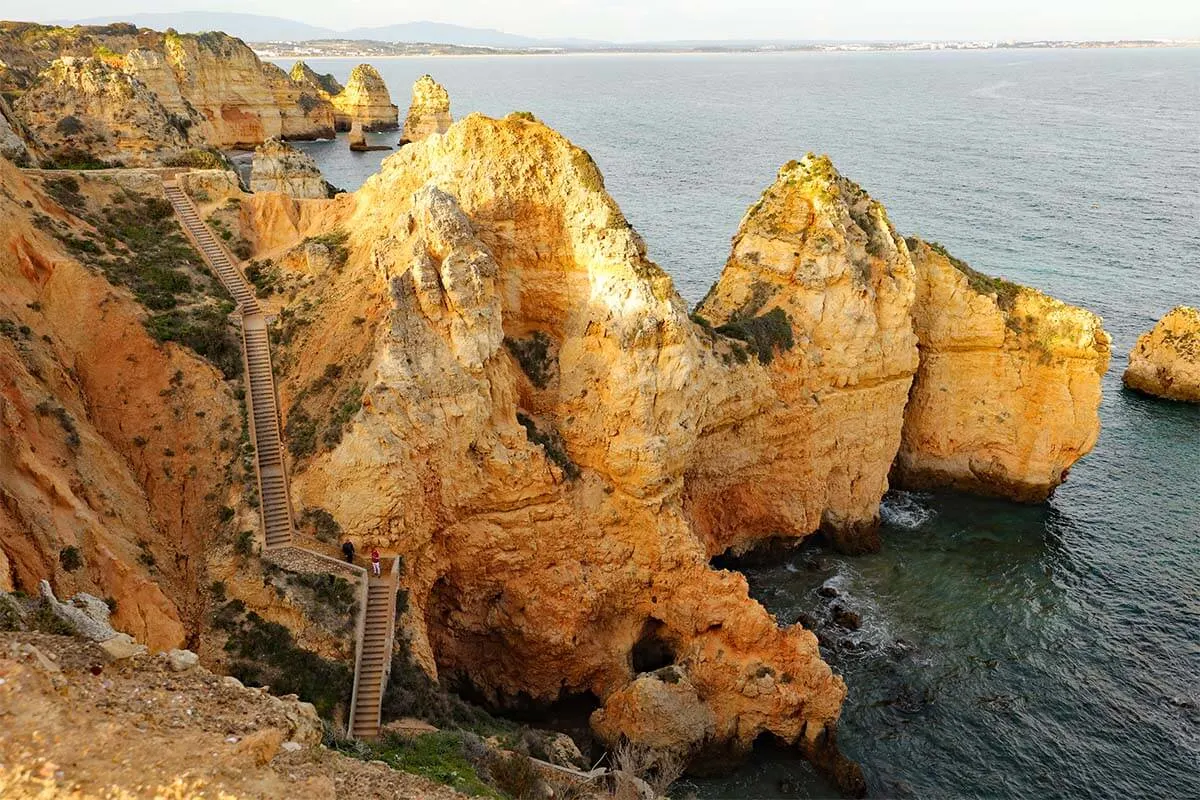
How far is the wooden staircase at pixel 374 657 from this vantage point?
25.9 m

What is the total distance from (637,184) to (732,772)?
86.1 metres

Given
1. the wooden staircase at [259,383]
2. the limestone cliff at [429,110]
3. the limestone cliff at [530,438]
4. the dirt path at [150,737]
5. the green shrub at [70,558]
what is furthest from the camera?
the limestone cliff at [429,110]

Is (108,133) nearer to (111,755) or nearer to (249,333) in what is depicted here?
(249,333)

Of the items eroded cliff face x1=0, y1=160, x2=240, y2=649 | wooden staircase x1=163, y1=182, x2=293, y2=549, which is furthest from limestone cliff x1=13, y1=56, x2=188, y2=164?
eroded cliff face x1=0, y1=160, x2=240, y2=649

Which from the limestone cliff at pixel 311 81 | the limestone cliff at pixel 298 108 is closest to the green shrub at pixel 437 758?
the limestone cliff at pixel 298 108

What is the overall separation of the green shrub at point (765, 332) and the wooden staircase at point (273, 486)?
18.7 meters

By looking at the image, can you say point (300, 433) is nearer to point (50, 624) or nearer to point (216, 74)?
point (50, 624)

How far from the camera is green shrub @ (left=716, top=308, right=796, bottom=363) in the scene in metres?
40.8

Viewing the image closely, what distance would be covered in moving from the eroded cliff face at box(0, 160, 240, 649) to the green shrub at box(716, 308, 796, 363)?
21.4 m

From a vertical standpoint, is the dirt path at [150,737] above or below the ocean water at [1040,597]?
Result: above

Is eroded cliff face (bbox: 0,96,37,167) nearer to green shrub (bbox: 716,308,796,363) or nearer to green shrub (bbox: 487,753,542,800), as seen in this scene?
green shrub (bbox: 716,308,796,363)

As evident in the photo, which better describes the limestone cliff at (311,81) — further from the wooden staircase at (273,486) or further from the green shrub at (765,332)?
the green shrub at (765,332)

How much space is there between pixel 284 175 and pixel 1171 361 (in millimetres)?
64178

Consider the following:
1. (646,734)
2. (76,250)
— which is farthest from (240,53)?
(646,734)
